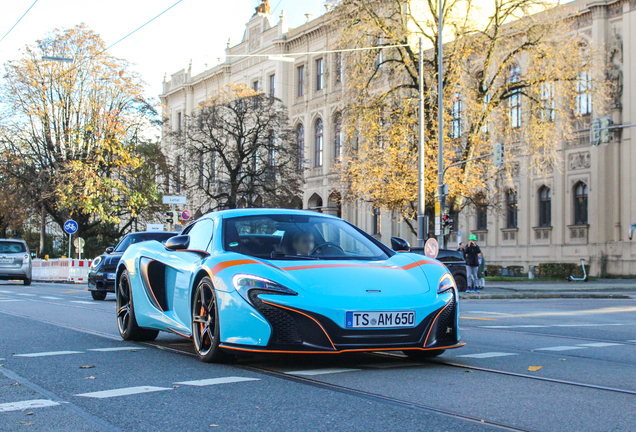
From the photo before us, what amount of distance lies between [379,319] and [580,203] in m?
Answer: 38.0

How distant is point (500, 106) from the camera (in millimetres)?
32188

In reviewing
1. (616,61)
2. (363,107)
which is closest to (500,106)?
(363,107)

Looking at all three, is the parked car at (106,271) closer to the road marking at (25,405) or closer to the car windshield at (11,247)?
the car windshield at (11,247)

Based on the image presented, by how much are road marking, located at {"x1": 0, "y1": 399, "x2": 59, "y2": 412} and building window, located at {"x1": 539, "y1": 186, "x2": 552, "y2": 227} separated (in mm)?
40796

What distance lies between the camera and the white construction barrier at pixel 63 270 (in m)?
39.0

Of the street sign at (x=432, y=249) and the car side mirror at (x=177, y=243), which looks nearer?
the car side mirror at (x=177, y=243)

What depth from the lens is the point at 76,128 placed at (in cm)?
4628

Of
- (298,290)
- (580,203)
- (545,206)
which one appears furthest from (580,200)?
(298,290)

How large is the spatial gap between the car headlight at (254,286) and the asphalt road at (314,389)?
63 cm

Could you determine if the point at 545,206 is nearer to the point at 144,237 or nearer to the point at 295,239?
the point at 144,237

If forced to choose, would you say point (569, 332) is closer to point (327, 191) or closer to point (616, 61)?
point (616, 61)

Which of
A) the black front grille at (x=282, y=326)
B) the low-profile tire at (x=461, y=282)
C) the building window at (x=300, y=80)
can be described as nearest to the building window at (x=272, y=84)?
the building window at (x=300, y=80)

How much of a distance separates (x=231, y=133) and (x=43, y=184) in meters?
11.1

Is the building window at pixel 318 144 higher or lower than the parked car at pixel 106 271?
higher
